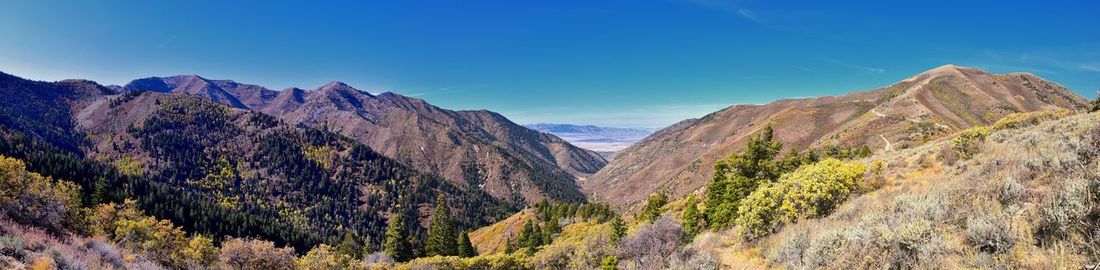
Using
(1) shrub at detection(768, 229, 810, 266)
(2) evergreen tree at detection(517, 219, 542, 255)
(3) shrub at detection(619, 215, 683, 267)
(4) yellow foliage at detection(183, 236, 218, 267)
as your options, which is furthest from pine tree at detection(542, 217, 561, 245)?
(1) shrub at detection(768, 229, 810, 266)

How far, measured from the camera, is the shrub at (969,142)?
22.4 m

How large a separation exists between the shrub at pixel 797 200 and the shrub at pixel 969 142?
21.3 ft

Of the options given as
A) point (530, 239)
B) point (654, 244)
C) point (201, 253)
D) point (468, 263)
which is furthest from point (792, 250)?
point (530, 239)

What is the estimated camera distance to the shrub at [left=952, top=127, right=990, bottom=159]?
22438 mm

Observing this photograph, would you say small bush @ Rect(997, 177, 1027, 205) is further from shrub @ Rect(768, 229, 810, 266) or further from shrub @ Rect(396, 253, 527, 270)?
shrub @ Rect(396, 253, 527, 270)

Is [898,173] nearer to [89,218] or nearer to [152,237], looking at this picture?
[152,237]

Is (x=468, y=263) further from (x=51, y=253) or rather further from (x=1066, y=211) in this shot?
(x=1066, y=211)

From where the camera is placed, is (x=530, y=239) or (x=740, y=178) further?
(x=530, y=239)

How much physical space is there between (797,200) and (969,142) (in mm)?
13353

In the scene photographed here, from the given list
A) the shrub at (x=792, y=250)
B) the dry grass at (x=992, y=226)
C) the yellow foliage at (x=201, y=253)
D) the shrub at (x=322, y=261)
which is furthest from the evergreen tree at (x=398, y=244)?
the dry grass at (x=992, y=226)

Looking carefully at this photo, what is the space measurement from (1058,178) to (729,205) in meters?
26.0

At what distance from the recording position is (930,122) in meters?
102

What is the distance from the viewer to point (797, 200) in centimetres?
1938

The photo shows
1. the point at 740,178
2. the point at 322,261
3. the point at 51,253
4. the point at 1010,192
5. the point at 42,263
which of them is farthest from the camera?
the point at 740,178
